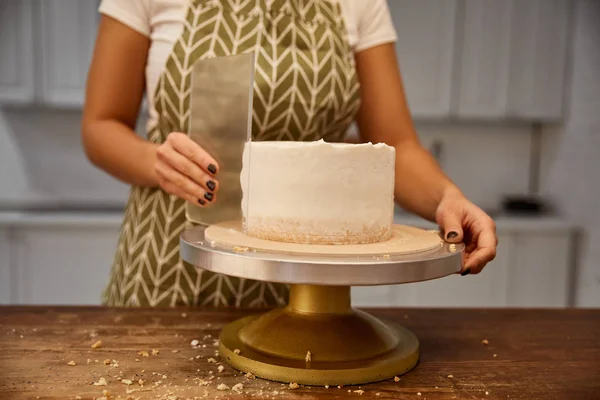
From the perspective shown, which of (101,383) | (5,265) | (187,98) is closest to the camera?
(101,383)

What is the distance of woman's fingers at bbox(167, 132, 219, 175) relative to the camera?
0.84 metres

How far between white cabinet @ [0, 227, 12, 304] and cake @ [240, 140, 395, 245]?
2100 millimetres

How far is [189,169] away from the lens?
2.81ft

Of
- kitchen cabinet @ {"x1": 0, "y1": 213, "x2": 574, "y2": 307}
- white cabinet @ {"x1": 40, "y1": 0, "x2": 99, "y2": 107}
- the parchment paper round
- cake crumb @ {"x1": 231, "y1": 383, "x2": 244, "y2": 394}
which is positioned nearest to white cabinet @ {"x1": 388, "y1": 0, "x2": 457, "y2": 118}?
kitchen cabinet @ {"x1": 0, "y1": 213, "x2": 574, "y2": 307}

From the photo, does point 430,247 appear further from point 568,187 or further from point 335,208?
point 568,187

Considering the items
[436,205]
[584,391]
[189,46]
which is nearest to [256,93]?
[189,46]

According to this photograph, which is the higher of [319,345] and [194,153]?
[194,153]

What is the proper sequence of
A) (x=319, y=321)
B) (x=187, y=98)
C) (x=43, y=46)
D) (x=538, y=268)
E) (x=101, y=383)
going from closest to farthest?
(x=101, y=383) → (x=319, y=321) → (x=187, y=98) → (x=43, y=46) → (x=538, y=268)

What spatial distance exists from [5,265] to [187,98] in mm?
1823

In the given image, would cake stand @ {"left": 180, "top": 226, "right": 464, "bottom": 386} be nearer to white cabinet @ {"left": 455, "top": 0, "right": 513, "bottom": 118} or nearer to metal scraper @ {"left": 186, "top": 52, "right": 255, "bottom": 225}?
metal scraper @ {"left": 186, "top": 52, "right": 255, "bottom": 225}

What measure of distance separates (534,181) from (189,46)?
8.69 ft

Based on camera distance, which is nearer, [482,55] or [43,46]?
[43,46]

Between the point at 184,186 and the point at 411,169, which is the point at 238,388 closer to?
the point at 184,186

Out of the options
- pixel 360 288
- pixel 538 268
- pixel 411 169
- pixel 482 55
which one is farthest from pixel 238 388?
pixel 482 55
